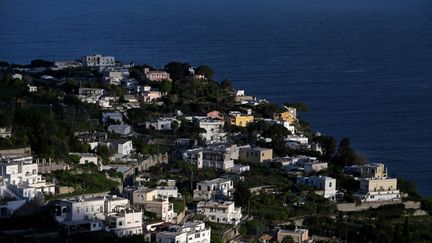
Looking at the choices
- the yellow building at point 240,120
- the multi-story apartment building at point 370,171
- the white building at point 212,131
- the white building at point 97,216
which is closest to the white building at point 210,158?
the white building at point 212,131

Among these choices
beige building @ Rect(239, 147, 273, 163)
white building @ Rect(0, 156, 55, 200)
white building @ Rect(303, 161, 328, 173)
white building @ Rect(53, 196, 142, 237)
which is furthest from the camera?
beige building @ Rect(239, 147, 273, 163)

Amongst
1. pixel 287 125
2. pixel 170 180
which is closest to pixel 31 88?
pixel 287 125

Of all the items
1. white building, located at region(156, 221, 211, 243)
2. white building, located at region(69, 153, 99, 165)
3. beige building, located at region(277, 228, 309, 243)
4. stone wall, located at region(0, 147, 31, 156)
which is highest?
stone wall, located at region(0, 147, 31, 156)

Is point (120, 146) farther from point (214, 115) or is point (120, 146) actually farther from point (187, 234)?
point (187, 234)

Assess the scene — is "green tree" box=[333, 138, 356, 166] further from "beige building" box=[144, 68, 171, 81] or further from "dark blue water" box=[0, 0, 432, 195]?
"beige building" box=[144, 68, 171, 81]

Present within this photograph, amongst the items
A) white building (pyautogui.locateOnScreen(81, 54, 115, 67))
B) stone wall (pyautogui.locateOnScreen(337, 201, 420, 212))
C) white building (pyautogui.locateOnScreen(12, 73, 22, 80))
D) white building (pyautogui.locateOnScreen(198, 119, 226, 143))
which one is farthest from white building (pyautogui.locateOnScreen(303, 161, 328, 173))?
white building (pyautogui.locateOnScreen(81, 54, 115, 67))

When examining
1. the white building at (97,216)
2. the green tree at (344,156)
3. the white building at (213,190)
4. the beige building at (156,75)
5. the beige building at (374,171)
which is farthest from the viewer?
the beige building at (156,75)

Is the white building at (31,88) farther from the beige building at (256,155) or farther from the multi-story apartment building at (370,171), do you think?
the multi-story apartment building at (370,171)

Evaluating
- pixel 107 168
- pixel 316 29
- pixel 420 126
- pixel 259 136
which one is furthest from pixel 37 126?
pixel 316 29
